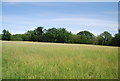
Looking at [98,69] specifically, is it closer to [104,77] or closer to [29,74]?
Answer: [104,77]

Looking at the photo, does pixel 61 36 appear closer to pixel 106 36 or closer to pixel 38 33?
pixel 38 33

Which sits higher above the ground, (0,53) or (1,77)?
(0,53)

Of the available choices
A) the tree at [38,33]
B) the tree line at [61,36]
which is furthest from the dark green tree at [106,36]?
the tree at [38,33]

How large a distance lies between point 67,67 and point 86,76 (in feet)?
2.64

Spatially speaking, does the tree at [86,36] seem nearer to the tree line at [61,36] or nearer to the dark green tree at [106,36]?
the tree line at [61,36]

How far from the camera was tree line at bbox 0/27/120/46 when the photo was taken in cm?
695

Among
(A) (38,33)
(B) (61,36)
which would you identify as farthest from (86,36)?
(A) (38,33)

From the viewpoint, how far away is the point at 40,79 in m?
3.54

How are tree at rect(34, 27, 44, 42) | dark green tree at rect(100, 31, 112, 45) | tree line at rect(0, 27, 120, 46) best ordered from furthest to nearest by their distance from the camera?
1. dark green tree at rect(100, 31, 112, 45)
2. tree line at rect(0, 27, 120, 46)
3. tree at rect(34, 27, 44, 42)

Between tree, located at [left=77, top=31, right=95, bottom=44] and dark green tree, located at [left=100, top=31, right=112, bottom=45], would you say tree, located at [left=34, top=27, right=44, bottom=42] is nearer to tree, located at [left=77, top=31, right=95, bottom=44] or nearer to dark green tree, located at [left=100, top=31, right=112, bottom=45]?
tree, located at [left=77, top=31, right=95, bottom=44]

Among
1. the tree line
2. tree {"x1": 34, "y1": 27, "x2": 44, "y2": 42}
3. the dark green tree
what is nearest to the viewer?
tree {"x1": 34, "y1": 27, "x2": 44, "y2": 42}

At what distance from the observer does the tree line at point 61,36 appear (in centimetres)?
695

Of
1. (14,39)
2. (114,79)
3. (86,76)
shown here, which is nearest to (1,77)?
(86,76)

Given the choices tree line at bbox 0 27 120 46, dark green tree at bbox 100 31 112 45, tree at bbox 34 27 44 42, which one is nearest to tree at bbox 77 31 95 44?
tree line at bbox 0 27 120 46
